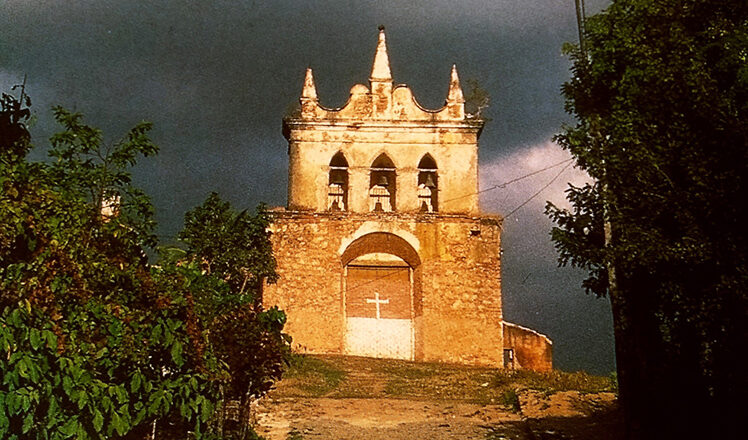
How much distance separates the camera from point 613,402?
12.4 metres

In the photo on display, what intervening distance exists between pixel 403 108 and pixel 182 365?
18130mm

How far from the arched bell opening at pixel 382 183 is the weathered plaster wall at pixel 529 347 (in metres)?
6.51

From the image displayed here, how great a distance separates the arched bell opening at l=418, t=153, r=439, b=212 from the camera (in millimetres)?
23172

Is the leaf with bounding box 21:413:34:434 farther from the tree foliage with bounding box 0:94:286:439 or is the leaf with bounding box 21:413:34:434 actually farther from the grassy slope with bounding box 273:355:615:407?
the grassy slope with bounding box 273:355:615:407

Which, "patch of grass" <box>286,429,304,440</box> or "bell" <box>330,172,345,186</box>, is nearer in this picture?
"patch of grass" <box>286,429,304,440</box>

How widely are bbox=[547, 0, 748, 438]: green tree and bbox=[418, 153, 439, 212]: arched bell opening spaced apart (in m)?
13.9

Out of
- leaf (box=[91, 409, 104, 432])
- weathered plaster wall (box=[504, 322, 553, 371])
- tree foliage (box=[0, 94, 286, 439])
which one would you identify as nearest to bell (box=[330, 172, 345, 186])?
weathered plaster wall (box=[504, 322, 553, 371])

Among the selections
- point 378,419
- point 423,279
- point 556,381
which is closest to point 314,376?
point 378,419

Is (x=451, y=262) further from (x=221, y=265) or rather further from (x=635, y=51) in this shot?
(x=635, y=51)

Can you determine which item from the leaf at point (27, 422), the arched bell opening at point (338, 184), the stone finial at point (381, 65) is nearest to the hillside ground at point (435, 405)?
the leaf at point (27, 422)

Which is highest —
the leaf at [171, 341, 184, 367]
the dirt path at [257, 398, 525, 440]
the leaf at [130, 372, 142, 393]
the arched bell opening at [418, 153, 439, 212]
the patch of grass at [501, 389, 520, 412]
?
the arched bell opening at [418, 153, 439, 212]

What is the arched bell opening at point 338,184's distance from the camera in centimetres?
2336

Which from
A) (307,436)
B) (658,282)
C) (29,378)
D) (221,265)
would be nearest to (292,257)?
(221,265)

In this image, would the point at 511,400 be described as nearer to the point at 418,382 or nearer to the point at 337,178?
the point at 418,382
